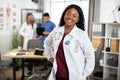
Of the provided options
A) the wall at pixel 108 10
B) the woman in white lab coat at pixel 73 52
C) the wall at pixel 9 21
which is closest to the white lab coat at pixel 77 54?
the woman in white lab coat at pixel 73 52

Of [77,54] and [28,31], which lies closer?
[77,54]

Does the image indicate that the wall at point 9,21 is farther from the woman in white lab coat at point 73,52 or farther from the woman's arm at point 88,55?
the woman's arm at point 88,55

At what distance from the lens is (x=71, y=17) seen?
1832mm

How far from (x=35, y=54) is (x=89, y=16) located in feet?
6.96

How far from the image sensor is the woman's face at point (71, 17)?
6.03 feet

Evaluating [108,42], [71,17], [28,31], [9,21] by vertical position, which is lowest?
[108,42]

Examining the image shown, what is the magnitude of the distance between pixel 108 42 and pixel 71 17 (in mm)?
3041

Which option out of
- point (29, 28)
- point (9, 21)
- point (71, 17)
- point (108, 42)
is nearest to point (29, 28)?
point (29, 28)

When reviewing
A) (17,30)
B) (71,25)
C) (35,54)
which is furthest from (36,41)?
(71,25)

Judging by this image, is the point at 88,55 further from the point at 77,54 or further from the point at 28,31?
the point at 28,31

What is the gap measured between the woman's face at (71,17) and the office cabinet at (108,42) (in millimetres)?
2836

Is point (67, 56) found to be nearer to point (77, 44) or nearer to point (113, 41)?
point (77, 44)

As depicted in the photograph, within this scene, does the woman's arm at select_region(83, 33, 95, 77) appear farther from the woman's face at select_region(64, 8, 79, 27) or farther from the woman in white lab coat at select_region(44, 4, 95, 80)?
the woman's face at select_region(64, 8, 79, 27)

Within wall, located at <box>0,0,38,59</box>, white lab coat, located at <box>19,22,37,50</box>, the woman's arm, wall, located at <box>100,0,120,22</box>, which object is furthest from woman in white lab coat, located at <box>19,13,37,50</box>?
the woman's arm
